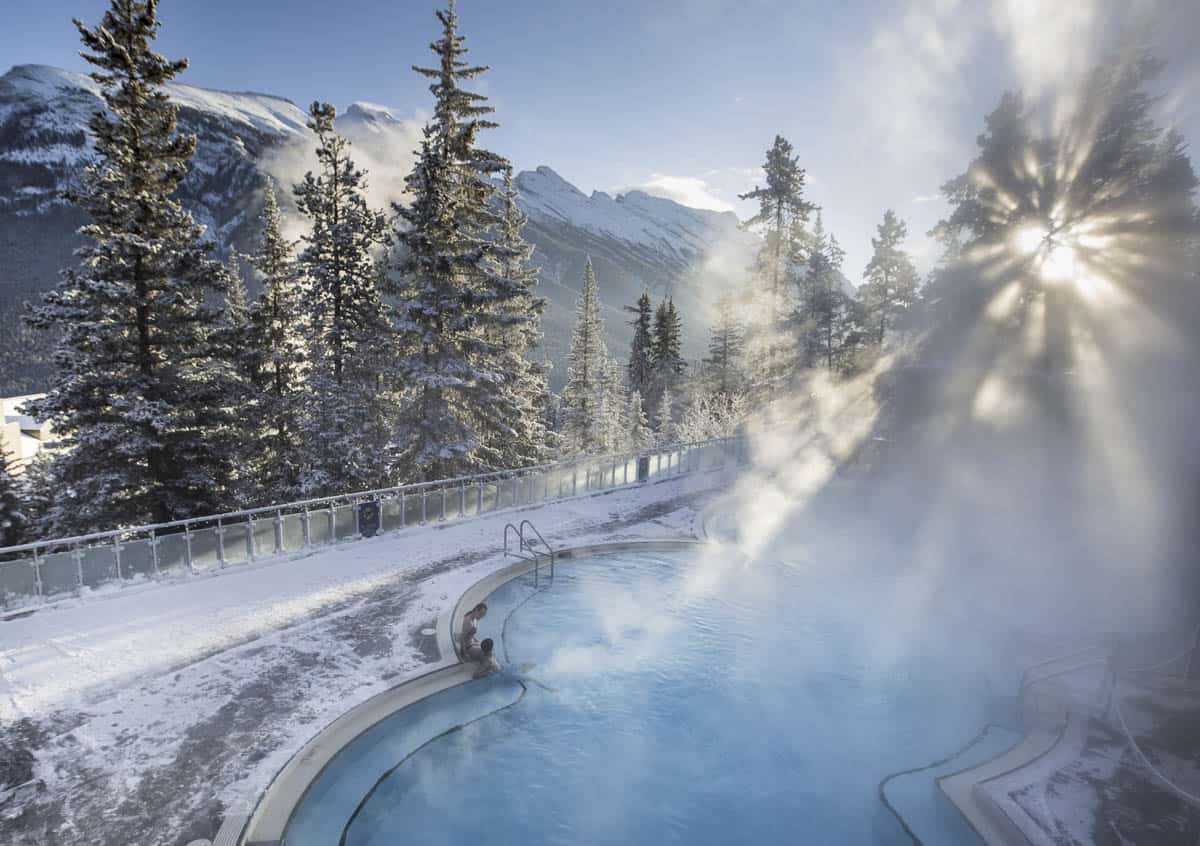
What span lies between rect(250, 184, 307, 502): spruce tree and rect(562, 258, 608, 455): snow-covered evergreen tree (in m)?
22.4

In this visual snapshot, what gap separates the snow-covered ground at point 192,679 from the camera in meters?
6.02

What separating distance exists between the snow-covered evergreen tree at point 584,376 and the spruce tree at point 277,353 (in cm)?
2238

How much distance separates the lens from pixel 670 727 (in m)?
9.78

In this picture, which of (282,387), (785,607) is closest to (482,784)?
(785,607)

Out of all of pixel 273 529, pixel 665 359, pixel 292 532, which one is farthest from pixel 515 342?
pixel 665 359

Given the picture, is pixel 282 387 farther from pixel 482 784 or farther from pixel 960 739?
pixel 960 739

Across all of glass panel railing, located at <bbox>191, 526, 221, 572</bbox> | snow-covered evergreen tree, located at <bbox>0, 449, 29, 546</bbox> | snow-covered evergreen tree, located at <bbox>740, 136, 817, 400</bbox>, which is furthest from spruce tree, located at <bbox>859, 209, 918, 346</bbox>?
snow-covered evergreen tree, located at <bbox>0, 449, 29, 546</bbox>

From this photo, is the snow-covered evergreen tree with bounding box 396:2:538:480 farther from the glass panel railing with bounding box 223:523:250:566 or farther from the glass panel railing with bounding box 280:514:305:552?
the glass panel railing with bounding box 223:523:250:566

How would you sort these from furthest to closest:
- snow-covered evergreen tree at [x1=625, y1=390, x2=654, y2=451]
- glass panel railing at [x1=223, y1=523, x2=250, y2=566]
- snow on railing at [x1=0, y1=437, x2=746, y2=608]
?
snow-covered evergreen tree at [x1=625, y1=390, x2=654, y2=451], glass panel railing at [x1=223, y1=523, x2=250, y2=566], snow on railing at [x1=0, y1=437, x2=746, y2=608]

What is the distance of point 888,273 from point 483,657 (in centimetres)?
3149

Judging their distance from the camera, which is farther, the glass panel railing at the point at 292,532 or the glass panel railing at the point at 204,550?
the glass panel railing at the point at 292,532

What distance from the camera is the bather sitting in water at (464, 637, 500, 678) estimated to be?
31.4ft

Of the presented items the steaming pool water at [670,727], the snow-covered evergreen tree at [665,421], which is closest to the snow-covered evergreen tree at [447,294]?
the steaming pool water at [670,727]

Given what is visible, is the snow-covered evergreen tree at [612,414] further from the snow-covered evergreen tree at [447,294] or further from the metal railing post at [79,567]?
the metal railing post at [79,567]
